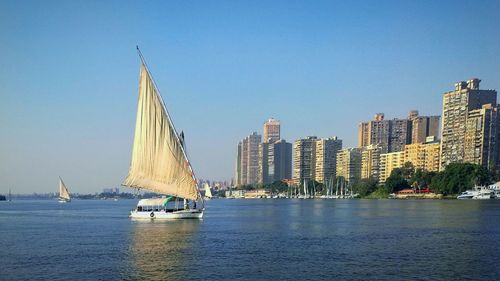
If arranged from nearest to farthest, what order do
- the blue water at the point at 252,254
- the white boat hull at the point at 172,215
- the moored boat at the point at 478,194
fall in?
the blue water at the point at 252,254
the white boat hull at the point at 172,215
the moored boat at the point at 478,194

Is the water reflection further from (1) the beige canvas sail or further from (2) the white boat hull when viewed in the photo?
(2) the white boat hull

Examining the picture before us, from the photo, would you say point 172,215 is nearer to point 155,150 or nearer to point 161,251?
point 155,150

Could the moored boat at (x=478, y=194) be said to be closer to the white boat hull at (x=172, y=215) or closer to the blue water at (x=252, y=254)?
the blue water at (x=252, y=254)

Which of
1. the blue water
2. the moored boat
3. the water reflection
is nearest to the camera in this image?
the blue water

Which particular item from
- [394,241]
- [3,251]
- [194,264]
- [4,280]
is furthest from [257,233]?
[4,280]

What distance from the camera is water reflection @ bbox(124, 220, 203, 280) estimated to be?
118 ft

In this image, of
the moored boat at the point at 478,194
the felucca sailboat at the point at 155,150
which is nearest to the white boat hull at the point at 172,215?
the felucca sailboat at the point at 155,150

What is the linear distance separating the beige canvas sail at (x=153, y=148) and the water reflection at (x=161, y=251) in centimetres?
621

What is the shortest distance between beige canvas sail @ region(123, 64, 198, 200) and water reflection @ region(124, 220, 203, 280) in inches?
244

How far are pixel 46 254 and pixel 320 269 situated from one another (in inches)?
942

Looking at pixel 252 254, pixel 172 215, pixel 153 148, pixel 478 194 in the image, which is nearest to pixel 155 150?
pixel 153 148

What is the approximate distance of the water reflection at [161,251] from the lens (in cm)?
3594

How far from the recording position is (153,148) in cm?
7069

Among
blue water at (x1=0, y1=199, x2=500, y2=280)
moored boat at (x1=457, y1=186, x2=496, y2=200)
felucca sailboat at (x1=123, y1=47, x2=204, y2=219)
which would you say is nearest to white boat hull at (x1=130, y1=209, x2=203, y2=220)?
felucca sailboat at (x1=123, y1=47, x2=204, y2=219)
